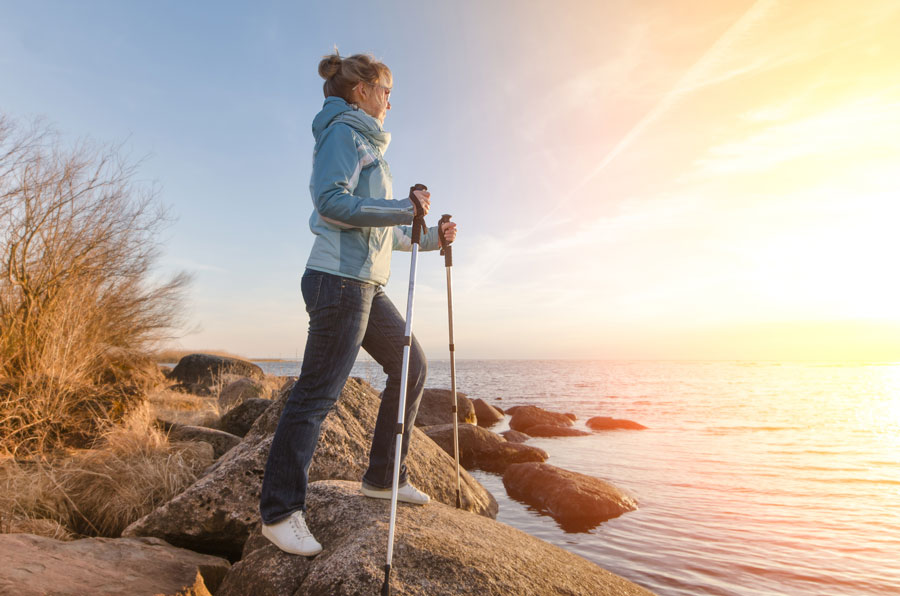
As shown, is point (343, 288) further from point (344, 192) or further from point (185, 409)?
point (185, 409)

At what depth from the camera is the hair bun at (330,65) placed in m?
3.13

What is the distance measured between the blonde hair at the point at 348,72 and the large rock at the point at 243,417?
5422mm

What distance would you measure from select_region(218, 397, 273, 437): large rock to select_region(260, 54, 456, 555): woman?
489cm

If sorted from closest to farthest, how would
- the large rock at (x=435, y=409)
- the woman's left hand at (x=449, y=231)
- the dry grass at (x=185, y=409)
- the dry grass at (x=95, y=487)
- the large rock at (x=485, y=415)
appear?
the woman's left hand at (x=449, y=231) → the dry grass at (x=95, y=487) → the dry grass at (x=185, y=409) → the large rock at (x=435, y=409) → the large rock at (x=485, y=415)

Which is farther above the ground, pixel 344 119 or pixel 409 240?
pixel 344 119

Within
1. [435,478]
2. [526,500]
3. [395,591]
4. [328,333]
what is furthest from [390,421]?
[526,500]

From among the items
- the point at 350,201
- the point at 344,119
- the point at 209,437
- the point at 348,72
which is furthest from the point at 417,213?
the point at 209,437

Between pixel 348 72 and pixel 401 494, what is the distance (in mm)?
2612

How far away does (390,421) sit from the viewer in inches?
126

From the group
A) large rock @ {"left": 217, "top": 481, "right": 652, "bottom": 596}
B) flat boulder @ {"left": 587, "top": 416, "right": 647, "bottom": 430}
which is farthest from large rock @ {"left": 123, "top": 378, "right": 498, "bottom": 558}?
flat boulder @ {"left": 587, "top": 416, "right": 647, "bottom": 430}

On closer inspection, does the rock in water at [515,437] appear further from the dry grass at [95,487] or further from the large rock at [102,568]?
the large rock at [102,568]

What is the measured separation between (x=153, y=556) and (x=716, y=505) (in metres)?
6.80

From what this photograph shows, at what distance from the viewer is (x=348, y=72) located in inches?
121

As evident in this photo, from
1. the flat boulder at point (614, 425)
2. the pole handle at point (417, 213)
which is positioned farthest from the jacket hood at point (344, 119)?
the flat boulder at point (614, 425)
